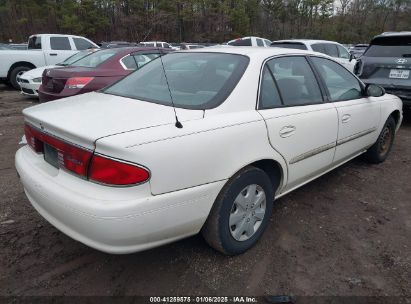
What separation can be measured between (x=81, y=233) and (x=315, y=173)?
2176 millimetres

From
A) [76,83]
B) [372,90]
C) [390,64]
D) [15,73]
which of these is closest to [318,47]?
[390,64]

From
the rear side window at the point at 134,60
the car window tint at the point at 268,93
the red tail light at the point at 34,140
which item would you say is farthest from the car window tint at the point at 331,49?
the red tail light at the point at 34,140

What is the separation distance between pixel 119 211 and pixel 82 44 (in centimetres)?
1109

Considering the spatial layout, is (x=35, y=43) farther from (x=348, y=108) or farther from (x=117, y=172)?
(x=117, y=172)

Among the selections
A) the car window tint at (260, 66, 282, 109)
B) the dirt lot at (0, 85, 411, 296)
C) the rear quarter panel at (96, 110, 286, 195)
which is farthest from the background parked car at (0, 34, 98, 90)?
the rear quarter panel at (96, 110, 286, 195)

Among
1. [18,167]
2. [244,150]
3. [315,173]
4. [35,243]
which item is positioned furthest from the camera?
[315,173]

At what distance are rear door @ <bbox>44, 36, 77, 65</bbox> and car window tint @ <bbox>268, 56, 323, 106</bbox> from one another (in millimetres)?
9852

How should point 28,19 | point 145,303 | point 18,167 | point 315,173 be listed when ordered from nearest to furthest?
point 145,303
point 18,167
point 315,173
point 28,19

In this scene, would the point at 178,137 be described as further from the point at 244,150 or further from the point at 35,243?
the point at 35,243

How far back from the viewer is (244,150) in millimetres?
2391

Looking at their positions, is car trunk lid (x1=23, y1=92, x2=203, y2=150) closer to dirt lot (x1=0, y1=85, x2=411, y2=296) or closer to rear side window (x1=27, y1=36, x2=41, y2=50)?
dirt lot (x1=0, y1=85, x2=411, y2=296)

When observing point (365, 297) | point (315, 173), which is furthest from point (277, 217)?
point (365, 297)

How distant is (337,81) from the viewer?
3605 millimetres

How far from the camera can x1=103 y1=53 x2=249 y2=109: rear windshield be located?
2.49 metres
